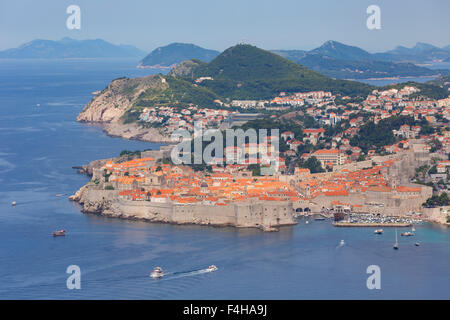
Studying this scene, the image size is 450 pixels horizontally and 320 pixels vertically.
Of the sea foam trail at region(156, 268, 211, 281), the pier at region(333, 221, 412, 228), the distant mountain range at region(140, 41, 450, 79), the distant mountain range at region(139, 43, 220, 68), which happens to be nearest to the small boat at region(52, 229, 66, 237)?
the sea foam trail at region(156, 268, 211, 281)

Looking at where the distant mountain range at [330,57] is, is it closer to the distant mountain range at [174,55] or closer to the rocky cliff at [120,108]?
the distant mountain range at [174,55]

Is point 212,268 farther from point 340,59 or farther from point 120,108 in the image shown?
point 340,59

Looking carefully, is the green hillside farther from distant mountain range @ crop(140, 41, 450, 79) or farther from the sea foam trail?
the sea foam trail

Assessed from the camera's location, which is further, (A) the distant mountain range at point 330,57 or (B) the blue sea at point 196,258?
(A) the distant mountain range at point 330,57

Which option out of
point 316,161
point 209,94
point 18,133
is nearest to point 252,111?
point 209,94

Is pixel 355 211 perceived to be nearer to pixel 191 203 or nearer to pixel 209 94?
pixel 191 203

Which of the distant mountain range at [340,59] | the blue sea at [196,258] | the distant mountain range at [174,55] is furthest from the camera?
the distant mountain range at [174,55]

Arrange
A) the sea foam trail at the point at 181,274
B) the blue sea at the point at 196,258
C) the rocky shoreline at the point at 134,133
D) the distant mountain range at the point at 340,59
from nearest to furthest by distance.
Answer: the blue sea at the point at 196,258 < the sea foam trail at the point at 181,274 < the rocky shoreline at the point at 134,133 < the distant mountain range at the point at 340,59

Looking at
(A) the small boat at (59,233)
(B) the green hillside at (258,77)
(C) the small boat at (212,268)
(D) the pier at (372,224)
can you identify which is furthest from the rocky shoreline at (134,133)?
(C) the small boat at (212,268)
